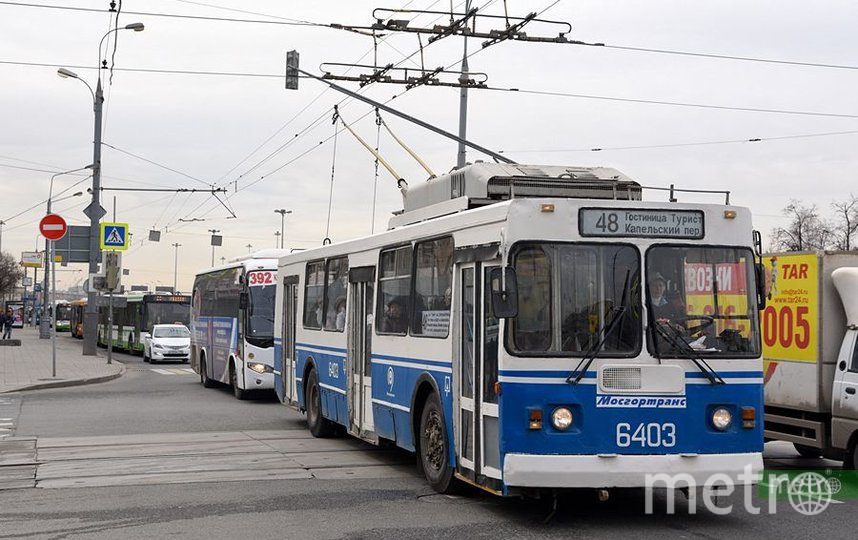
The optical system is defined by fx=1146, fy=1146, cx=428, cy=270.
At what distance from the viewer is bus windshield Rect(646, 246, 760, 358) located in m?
9.41

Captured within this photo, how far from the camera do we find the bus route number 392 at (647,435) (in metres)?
9.18

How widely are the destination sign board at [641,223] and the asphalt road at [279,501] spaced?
94.8 inches

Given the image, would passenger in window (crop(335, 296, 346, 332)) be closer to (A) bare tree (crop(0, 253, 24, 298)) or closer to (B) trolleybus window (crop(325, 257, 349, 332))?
(B) trolleybus window (crop(325, 257, 349, 332))

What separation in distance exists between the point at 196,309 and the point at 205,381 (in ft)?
7.87

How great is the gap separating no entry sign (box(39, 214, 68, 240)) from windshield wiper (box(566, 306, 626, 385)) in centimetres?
2065

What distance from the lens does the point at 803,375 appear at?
41.8 feet

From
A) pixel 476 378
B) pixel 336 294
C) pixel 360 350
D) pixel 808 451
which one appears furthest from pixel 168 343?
pixel 476 378

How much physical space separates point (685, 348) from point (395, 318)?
3939 mm

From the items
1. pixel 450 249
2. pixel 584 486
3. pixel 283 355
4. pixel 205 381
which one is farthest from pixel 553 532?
pixel 205 381

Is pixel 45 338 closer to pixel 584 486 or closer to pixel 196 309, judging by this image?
pixel 196 309

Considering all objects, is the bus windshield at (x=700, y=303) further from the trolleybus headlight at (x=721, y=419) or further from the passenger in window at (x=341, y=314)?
the passenger in window at (x=341, y=314)

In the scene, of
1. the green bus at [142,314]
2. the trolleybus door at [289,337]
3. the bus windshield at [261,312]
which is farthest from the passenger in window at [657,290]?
the green bus at [142,314]

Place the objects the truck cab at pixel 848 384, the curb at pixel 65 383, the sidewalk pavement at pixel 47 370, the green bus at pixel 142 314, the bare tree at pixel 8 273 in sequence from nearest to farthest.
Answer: the truck cab at pixel 848 384, the curb at pixel 65 383, the sidewalk pavement at pixel 47 370, the green bus at pixel 142 314, the bare tree at pixel 8 273

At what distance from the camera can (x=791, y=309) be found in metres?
13.0
